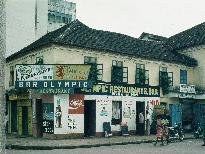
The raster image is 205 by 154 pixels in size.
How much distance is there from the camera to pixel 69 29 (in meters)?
24.7

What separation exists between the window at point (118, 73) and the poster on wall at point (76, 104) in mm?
3619

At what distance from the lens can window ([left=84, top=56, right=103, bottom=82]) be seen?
77.8ft

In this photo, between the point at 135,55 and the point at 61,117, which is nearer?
the point at 61,117

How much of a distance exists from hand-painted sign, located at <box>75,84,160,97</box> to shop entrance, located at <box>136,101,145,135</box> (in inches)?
35.0

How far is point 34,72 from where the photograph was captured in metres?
21.5

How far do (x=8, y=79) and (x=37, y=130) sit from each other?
7.84 metres

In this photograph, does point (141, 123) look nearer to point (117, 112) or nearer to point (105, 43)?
point (117, 112)

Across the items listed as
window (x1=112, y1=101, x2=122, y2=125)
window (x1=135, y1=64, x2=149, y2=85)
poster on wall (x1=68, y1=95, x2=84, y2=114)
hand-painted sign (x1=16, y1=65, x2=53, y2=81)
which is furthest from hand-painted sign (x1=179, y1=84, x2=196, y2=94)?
hand-painted sign (x1=16, y1=65, x2=53, y2=81)

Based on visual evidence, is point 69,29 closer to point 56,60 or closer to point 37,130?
point 56,60

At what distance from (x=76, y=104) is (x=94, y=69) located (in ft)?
9.86

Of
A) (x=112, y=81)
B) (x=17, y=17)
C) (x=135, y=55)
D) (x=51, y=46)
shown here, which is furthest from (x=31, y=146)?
(x=17, y=17)

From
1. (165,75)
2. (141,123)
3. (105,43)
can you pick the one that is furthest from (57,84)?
(165,75)

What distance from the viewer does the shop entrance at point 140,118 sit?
85.6ft

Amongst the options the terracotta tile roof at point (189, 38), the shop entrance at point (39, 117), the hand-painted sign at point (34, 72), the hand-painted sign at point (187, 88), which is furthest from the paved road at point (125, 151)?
the terracotta tile roof at point (189, 38)
